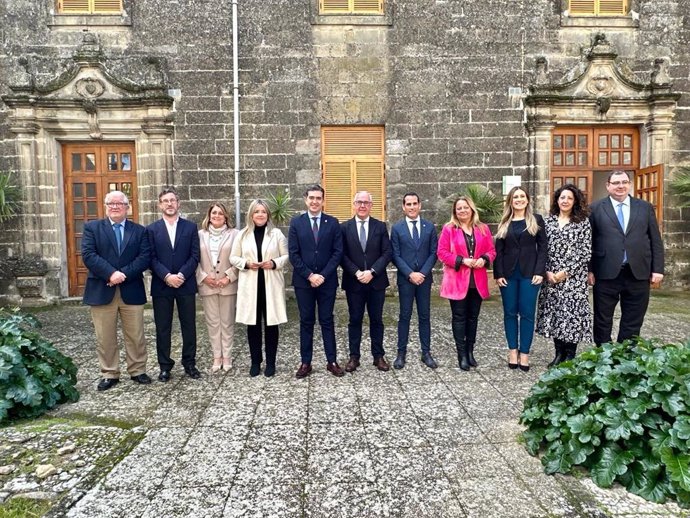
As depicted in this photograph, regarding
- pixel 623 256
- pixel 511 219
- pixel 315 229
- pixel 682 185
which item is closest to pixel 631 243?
pixel 623 256

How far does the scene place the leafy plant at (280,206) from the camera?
27.7 ft

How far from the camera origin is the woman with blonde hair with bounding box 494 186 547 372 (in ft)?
15.1

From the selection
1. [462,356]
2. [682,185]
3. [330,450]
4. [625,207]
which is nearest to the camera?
[330,450]

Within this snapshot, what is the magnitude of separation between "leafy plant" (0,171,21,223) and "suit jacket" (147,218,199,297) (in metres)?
5.13

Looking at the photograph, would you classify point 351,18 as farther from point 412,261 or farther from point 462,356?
point 462,356

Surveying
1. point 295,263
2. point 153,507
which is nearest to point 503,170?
point 295,263

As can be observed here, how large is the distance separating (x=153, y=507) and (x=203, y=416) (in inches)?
47.2

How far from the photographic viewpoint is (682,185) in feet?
28.9

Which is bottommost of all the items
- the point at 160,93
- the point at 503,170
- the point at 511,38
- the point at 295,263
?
the point at 295,263

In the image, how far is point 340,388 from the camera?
4.36 metres

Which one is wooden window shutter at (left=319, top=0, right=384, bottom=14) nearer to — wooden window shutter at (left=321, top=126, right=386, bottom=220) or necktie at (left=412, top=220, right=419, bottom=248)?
wooden window shutter at (left=321, top=126, right=386, bottom=220)

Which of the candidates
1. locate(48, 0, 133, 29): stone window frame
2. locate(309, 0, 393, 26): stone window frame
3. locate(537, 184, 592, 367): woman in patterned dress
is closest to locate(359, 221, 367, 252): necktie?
locate(537, 184, 592, 367): woman in patterned dress

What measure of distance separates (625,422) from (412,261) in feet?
8.15

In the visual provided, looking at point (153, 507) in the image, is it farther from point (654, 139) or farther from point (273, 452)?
point (654, 139)
